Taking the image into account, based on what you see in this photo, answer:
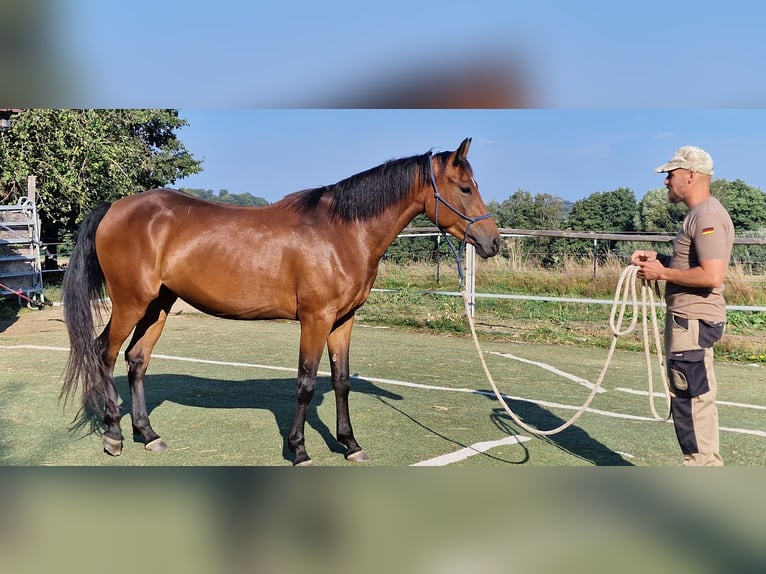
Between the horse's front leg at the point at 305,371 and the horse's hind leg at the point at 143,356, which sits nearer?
the horse's front leg at the point at 305,371

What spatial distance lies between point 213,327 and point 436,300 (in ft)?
13.1

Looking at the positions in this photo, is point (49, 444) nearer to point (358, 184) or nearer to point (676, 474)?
point (358, 184)

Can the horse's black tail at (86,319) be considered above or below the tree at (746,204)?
below

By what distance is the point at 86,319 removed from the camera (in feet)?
12.8

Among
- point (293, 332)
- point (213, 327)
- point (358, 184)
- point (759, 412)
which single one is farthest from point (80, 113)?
point (759, 412)

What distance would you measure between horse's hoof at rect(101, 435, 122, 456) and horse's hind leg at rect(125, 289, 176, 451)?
0.17 m

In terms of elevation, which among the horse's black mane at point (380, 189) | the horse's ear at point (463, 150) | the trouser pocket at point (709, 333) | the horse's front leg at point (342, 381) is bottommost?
the horse's front leg at point (342, 381)

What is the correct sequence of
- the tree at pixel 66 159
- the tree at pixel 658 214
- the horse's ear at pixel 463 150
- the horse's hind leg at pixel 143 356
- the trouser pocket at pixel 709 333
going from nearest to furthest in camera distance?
the trouser pocket at pixel 709 333, the horse's ear at pixel 463 150, the horse's hind leg at pixel 143 356, the tree at pixel 66 159, the tree at pixel 658 214

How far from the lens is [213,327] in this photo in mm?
9797

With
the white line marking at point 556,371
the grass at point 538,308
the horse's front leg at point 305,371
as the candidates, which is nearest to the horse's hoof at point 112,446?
the horse's front leg at point 305,371

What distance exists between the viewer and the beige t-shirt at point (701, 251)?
2.60m

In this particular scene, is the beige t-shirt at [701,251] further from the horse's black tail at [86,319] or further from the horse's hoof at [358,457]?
the horse's black tail at [86,319]

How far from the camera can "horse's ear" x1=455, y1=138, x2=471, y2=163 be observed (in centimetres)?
346

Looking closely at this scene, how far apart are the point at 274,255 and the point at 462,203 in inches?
47.0
